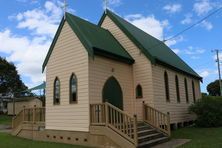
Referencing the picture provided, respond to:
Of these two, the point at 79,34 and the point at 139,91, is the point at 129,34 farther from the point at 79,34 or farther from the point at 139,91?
the point at 79,34

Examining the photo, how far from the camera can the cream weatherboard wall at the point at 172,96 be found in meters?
16.4

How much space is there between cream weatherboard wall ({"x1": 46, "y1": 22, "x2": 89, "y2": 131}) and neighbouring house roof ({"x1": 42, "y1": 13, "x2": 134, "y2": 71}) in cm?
33

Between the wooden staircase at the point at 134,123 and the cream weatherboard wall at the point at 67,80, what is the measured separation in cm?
80

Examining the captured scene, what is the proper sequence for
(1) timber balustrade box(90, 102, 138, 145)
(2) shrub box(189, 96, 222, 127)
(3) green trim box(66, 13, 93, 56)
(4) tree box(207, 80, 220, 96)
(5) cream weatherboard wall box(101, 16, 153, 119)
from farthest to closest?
(4) tree box(207, 80, 220, 96)
(2) shrub box(189, 96, 222, 127)
(5) cream weatherboard wall box(101, 16, 153, 119)
(3) green trim box(66, 13, 93, 56)
(1) timber balustrade box(90, 102, 138, 145)

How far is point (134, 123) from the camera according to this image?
11.2m

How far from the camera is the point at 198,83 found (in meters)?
25.7

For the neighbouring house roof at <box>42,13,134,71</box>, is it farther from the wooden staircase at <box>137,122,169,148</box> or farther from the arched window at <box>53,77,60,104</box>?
the wooden staircase at <box>137,122,169,148</box>

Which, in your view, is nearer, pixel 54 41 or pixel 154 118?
pixel 154 118

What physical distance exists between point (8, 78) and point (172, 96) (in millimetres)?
39935

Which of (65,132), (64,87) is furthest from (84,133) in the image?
(64,87)

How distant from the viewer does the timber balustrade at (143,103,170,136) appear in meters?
14.6

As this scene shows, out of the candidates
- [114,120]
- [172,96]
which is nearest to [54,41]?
[114,120]

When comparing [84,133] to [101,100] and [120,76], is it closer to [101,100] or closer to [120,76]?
[101,100]

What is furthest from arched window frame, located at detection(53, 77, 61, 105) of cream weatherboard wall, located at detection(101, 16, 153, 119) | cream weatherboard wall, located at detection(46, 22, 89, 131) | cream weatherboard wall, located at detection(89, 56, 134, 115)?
cream weatherboard wall, located at detection(101, 16, 153, 119)
